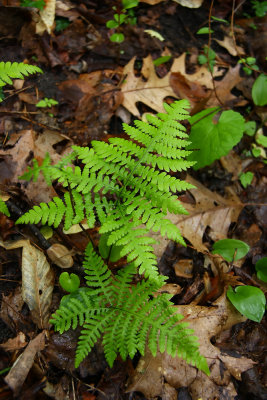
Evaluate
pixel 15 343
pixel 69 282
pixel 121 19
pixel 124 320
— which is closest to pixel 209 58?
pixel 121 19

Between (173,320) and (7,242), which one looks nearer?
(173,320)

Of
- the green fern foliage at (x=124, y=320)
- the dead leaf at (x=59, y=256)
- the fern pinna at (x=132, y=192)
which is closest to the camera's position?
the green fern foliage at (x=124, y=320)

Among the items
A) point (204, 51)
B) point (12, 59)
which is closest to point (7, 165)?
point (12, 59)

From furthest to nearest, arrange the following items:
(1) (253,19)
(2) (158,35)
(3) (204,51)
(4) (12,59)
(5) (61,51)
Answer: (1) (253,19) < (3) (204,51) < (2) (158,35) < (5) (61,51) < (4) (12,59)

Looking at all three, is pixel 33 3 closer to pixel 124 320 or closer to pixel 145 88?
pixel 145 88

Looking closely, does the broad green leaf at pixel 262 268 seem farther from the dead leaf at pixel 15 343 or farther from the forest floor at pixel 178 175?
the dead leaf at pixel 15 343

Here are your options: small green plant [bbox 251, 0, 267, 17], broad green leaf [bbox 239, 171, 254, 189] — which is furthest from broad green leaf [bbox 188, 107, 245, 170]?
small green plant [bbox 251, 0, 267, 17]

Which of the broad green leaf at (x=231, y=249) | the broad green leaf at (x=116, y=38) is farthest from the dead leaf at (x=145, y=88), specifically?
the broad green leaf at (x=231, y=249)

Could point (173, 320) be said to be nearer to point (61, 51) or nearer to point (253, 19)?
point (61, 51)
